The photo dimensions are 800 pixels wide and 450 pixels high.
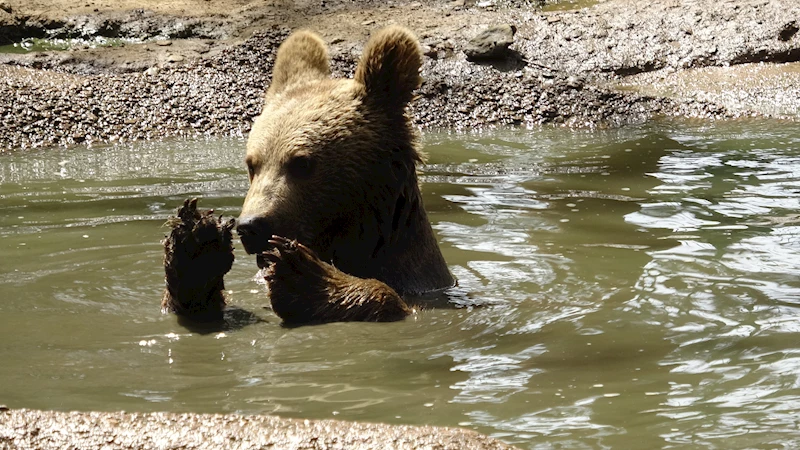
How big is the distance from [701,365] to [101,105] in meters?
9.90

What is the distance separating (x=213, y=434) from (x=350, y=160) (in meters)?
2.56

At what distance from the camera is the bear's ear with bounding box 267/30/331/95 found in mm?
6309

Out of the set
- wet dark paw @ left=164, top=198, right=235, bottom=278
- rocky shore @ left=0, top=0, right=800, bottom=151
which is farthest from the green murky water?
rocky shore @ left=0, top=0, right=800, bottom=151

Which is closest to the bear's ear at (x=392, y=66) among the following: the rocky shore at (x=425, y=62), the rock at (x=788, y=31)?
the rocky shore at (x=425, y=62)

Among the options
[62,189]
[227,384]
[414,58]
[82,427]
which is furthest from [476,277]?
[62,189]

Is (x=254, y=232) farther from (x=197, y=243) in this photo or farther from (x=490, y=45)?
(x=490, y=45)

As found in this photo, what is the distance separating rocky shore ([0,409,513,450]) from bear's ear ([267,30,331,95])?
318 cm

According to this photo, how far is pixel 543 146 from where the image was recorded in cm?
1166

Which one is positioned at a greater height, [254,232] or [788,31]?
[788,31]

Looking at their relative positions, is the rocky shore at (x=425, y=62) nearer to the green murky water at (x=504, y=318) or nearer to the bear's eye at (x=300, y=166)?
the green murky water at (x=504, y=318)

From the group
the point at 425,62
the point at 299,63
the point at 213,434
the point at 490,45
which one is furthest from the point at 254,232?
the point at 490,45

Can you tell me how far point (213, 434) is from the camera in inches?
130

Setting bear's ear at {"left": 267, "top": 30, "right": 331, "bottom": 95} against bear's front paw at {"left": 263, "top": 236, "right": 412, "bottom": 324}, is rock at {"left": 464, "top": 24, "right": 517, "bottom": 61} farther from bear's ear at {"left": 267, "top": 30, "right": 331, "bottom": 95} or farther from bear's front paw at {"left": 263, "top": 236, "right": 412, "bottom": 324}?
bear's front paw at {"left": 263, "top": 236, "right": 412, "bottom": 324}

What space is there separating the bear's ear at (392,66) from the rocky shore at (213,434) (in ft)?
9.07
